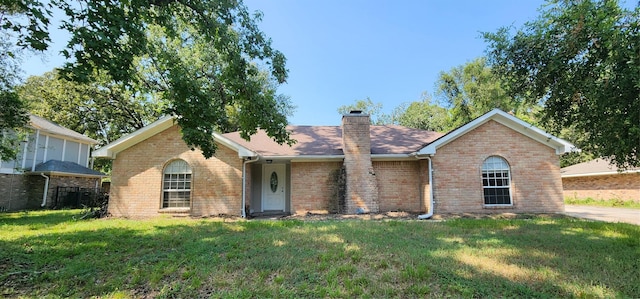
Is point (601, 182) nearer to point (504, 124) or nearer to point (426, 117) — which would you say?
point (504, 124)

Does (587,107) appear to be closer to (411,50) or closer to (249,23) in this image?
(249,23)

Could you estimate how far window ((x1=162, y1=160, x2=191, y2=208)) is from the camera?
13.1 meters

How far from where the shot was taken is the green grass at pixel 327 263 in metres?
4.63

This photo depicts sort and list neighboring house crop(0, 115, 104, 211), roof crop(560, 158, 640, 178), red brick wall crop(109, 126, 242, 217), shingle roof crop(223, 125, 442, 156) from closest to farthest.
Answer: red brick wall crop(109, 126, 242, 217) < shingle roof crop(223, 125, 442, 156) < neighboring house crop(0, 115, 104, 211) < roof crop(560, 158, 640, 178)

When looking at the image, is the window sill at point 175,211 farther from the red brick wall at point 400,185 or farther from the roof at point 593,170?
the roof at point 593,170

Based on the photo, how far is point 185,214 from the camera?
500 inches

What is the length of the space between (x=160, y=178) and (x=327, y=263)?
9.99m

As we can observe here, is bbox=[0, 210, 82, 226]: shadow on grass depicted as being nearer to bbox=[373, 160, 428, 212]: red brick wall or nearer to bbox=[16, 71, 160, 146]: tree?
bbox=[16, 71, 160, 146]: tree

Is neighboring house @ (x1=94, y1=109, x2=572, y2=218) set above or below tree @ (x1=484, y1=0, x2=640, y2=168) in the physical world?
below

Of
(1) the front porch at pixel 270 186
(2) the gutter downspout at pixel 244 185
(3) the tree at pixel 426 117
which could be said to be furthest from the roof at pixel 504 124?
(3) the tree at pixel 426 117

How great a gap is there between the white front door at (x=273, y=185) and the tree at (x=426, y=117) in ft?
75.9

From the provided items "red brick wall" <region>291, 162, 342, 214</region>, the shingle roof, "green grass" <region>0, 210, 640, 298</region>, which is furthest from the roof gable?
"green grass" <region>0, 210, 640, 298</region>

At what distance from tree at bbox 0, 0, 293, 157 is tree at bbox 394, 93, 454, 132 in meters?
26.8

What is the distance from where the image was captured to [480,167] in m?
12.8
